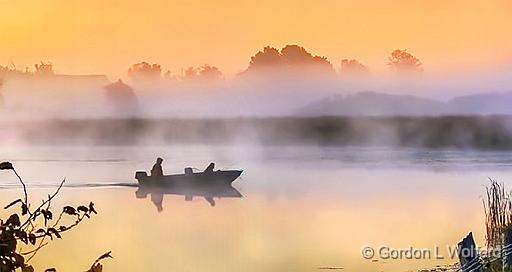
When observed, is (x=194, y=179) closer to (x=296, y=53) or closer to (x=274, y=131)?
(x=296, y=53)

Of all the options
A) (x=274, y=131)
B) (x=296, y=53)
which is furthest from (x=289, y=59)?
(x=274, y=131)

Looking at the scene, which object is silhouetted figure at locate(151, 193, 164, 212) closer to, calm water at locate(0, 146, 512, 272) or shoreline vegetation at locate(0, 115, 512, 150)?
calm water at locate(0, 146, 512, 272)

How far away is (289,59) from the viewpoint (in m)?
20.8

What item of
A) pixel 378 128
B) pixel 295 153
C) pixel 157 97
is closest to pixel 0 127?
pixel 157 97

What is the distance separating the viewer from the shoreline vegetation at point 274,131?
2527 centimetres

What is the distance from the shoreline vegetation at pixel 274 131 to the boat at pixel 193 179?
10.1 m

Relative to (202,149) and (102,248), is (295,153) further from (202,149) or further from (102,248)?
(102,248)

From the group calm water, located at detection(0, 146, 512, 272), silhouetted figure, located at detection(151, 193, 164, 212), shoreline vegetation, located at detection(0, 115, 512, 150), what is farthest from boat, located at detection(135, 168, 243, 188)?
shoreline vegetation, located at detection(0, 115, 512, 150)

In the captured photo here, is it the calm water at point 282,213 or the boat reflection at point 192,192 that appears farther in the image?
the boat reflection at point 192,192

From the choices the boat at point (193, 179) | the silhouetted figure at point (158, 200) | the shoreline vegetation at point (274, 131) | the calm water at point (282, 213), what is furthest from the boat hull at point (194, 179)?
the shoreline vegetation at point (274, 131)

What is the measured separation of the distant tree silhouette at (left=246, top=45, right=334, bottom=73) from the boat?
4.85 m

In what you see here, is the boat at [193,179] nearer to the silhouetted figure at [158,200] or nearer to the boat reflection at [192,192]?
the boat reflection at [192,192]

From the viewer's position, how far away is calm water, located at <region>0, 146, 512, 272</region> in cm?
807

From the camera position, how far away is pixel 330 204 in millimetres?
13094
